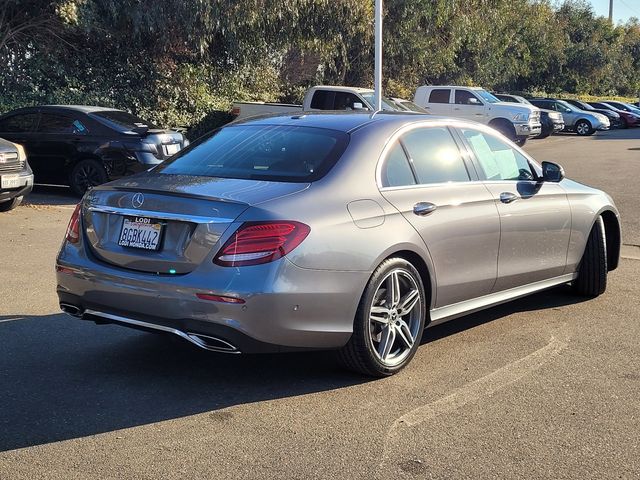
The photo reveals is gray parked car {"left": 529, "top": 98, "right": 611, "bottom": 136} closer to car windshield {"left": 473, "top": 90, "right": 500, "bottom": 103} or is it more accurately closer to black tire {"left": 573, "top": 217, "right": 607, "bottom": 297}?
car windshield {"left": 473, "top": 90, "right": 500, "bottom": 103}

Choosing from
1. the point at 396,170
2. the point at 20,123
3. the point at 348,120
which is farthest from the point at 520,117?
the point at 396,170

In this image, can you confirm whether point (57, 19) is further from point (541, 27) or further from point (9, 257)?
point (541, 27)

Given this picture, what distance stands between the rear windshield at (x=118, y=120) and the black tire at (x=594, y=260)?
850 centimetres

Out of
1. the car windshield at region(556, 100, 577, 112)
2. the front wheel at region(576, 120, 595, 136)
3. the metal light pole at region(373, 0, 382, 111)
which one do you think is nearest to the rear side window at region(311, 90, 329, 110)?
the metal light pole at region(373, 0, 382, 111)

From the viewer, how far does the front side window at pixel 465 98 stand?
90.7 ft

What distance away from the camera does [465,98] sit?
27.7 meters

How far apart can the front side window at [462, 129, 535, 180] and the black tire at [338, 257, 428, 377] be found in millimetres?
1313

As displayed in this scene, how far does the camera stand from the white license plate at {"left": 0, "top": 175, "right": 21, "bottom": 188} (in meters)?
10.7

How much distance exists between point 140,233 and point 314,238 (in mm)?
1006

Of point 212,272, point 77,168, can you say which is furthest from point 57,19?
point 212,272

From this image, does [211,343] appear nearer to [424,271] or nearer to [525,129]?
[424,271]

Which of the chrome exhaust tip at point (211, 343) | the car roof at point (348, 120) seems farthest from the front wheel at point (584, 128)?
the chrome exhaust tip at point (211, 343)

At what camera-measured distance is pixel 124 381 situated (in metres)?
4.77

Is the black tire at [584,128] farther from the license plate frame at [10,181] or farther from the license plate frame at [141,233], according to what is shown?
the license plate frame at [141,233]
